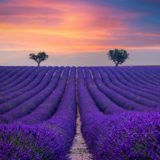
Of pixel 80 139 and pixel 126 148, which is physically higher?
pixel 126 148

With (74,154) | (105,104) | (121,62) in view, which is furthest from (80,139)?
(121,62)

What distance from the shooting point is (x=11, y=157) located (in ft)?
18.4

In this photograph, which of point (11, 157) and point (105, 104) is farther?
point (105, 104)

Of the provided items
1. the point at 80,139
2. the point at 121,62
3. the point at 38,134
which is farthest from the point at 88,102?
the point at 121,62

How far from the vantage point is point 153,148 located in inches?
209

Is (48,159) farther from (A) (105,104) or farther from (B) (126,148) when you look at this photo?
(A) (105,104)

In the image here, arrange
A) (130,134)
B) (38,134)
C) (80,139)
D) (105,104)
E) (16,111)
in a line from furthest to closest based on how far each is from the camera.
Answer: (105,104), (16,111), (80,139), (38,134), (130,134)

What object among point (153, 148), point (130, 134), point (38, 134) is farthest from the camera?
point (38, 134)

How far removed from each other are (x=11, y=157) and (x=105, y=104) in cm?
1329

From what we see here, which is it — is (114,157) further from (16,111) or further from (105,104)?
(105,104)

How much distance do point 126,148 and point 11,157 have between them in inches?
57.6

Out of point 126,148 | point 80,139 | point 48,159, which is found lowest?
point 80,139

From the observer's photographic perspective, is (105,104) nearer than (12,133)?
No

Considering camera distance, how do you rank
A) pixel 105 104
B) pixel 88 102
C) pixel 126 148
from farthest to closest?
pixel 88 102 → pixel 105 104 → pixel 126 148
